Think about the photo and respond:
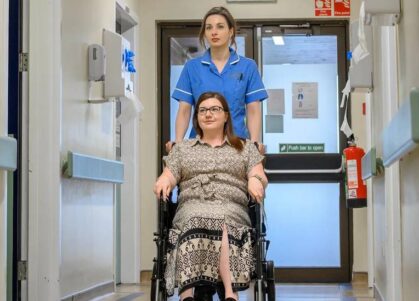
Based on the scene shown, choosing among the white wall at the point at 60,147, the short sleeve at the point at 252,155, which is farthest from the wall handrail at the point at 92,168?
the short sleeve at the point at 252,155

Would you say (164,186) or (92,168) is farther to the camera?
(92,168)

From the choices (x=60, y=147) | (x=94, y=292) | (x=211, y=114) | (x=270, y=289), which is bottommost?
(x=94, y=292)

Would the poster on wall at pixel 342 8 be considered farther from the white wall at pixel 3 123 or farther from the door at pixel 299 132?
the white wall at pixel 3 123

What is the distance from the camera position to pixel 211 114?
10.9 feet

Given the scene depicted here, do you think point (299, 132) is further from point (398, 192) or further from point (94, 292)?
point (398, 192)

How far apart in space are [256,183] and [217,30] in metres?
0.84

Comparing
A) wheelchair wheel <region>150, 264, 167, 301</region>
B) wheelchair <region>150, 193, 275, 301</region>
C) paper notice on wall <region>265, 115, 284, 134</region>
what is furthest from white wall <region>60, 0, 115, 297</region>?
paper notice on wall <region>265, 115, 284, 134</region>

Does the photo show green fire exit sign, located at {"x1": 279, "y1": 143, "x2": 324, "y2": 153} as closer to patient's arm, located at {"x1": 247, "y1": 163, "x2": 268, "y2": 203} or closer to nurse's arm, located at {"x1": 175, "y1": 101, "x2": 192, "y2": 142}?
nurse's arm, located at {"x1": 175, "y1": 101, "x2": 192, "y2": 142}

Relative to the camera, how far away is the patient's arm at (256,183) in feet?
10.1

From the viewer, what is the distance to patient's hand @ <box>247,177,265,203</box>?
3.07 meters

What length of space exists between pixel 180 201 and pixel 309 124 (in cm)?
315

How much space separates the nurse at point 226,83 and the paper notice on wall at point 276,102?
255cm

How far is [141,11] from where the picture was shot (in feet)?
20.2

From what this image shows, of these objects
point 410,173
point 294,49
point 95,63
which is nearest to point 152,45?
point 294,49
